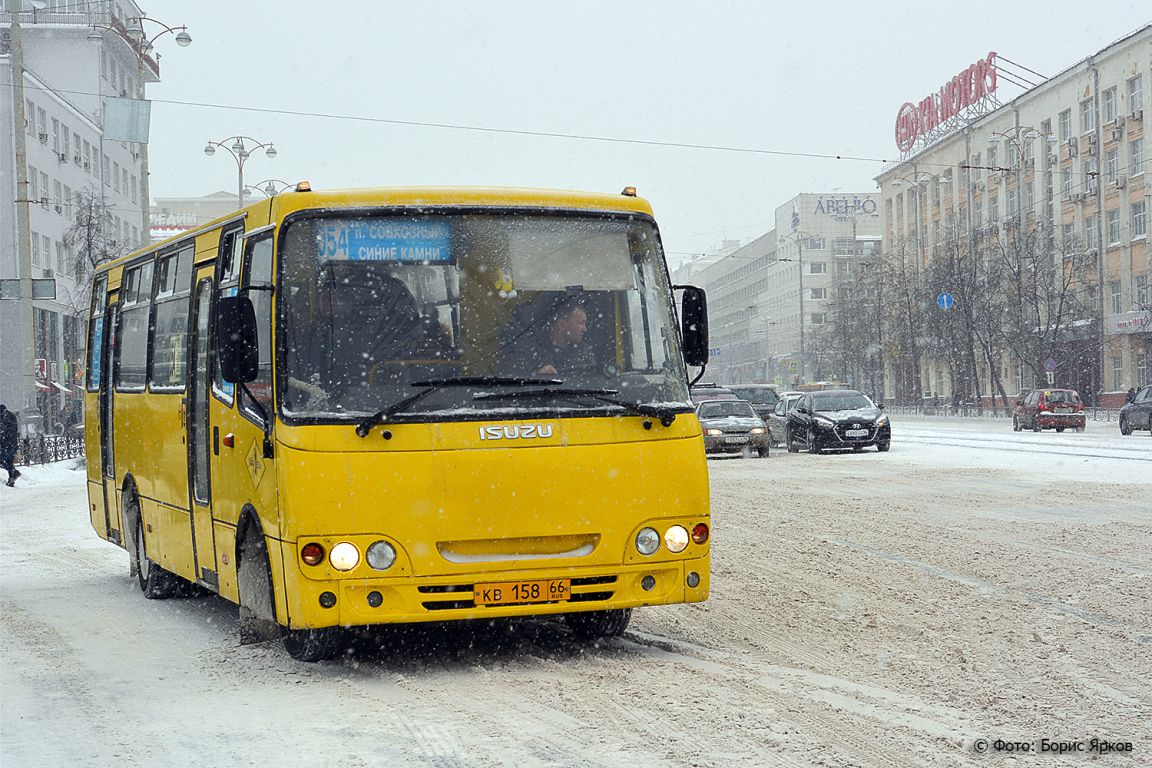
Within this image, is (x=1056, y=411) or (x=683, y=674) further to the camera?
(x=1056, y=411)

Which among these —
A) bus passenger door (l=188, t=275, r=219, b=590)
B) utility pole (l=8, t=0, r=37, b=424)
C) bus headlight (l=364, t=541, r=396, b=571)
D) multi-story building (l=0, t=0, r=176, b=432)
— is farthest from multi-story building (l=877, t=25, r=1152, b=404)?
bus headlight (l=364, t=541, r=396, b=571)

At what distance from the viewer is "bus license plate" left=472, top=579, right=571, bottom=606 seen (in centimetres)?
784

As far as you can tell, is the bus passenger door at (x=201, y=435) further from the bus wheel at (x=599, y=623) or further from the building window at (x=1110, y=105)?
the building window at (x=1110, y=105)

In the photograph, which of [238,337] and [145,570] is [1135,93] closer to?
[145,570]

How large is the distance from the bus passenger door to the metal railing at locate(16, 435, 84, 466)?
25531 millimetres

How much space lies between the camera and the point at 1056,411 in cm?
4975

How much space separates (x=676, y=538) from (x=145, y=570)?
539cm

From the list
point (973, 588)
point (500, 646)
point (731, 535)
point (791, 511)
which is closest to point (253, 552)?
point (500, 646)

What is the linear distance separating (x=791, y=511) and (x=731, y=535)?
3048 mm

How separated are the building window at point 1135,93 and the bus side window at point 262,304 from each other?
6073 cm

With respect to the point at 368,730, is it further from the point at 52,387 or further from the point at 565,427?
the point at 52,387

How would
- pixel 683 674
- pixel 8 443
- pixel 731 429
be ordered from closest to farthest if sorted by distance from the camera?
pixel 683 674
pixel 8 443
pixel 731 429

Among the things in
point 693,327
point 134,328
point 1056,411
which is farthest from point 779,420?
point 693,327

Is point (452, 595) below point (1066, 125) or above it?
below
